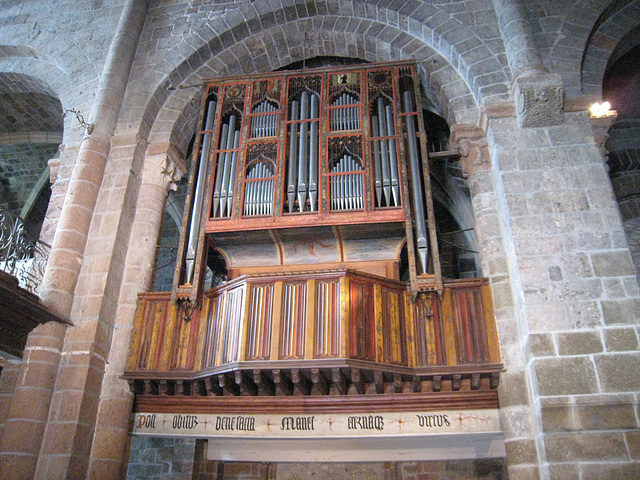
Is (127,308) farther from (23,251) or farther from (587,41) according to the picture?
(587,41)

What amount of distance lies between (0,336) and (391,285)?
14.9 ft

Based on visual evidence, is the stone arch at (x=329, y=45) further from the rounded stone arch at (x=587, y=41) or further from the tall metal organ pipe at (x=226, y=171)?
the tall metal organ pipe at (x=226, y=171)

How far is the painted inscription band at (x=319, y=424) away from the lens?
643 cm

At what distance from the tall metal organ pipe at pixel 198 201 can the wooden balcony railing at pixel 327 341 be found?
658mm

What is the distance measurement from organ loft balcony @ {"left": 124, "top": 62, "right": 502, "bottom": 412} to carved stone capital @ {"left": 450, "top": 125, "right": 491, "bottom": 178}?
19.9 inches

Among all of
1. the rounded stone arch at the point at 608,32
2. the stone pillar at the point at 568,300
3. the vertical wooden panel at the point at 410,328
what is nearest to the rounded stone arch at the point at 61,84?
the vertical wooden panel at the point at 410,328

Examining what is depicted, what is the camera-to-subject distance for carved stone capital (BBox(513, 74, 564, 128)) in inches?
281

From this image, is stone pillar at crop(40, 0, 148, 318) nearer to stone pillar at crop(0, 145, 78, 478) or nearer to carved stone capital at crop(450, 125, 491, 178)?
stone pillar at crop(0, 145, 78, 478)

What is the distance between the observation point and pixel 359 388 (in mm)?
6680

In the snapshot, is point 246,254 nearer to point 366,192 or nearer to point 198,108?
point 366,192

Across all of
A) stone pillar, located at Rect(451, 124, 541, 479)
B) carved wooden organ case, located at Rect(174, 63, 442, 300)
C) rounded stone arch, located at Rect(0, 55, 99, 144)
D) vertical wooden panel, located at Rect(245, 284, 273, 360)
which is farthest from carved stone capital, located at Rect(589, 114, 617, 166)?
rounded stone arch, located at Rect(0, 55, 99, 144)

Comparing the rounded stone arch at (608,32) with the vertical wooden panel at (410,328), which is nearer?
the vertical wooden panel at (410,328)

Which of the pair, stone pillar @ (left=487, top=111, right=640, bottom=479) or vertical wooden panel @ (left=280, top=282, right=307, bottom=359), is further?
vertical wooden panel @ (left=280, top=282, right=307, bottom=359)

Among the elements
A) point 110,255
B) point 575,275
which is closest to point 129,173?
point 110,255
